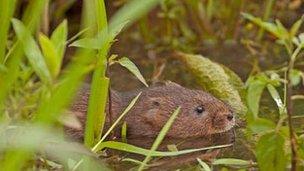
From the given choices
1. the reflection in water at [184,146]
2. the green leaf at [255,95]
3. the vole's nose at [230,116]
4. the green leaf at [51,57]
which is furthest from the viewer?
the vole's nose at [230,116]

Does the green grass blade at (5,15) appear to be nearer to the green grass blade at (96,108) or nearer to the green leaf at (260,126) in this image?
the green grass blade at (96,108)

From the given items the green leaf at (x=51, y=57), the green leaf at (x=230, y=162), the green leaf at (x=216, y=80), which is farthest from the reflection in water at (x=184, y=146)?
the green leaf at (x=51, y=57)

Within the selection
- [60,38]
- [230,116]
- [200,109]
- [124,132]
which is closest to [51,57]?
[60,38]

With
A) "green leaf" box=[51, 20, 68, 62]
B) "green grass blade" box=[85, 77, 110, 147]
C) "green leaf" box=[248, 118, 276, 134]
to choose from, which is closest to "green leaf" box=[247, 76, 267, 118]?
"green leaf" box=[248, 118, 276, 134]

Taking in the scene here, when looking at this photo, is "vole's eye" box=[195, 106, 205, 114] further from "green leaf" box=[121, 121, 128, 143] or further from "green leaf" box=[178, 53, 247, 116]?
"green leaf" box=[121, 121, 128, 143]

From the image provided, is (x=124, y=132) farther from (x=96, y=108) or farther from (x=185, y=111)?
(x=96, y=108)

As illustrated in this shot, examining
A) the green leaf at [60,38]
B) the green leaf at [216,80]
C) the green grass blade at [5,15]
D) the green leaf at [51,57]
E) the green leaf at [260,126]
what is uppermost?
the green grass blade at [5,15]
